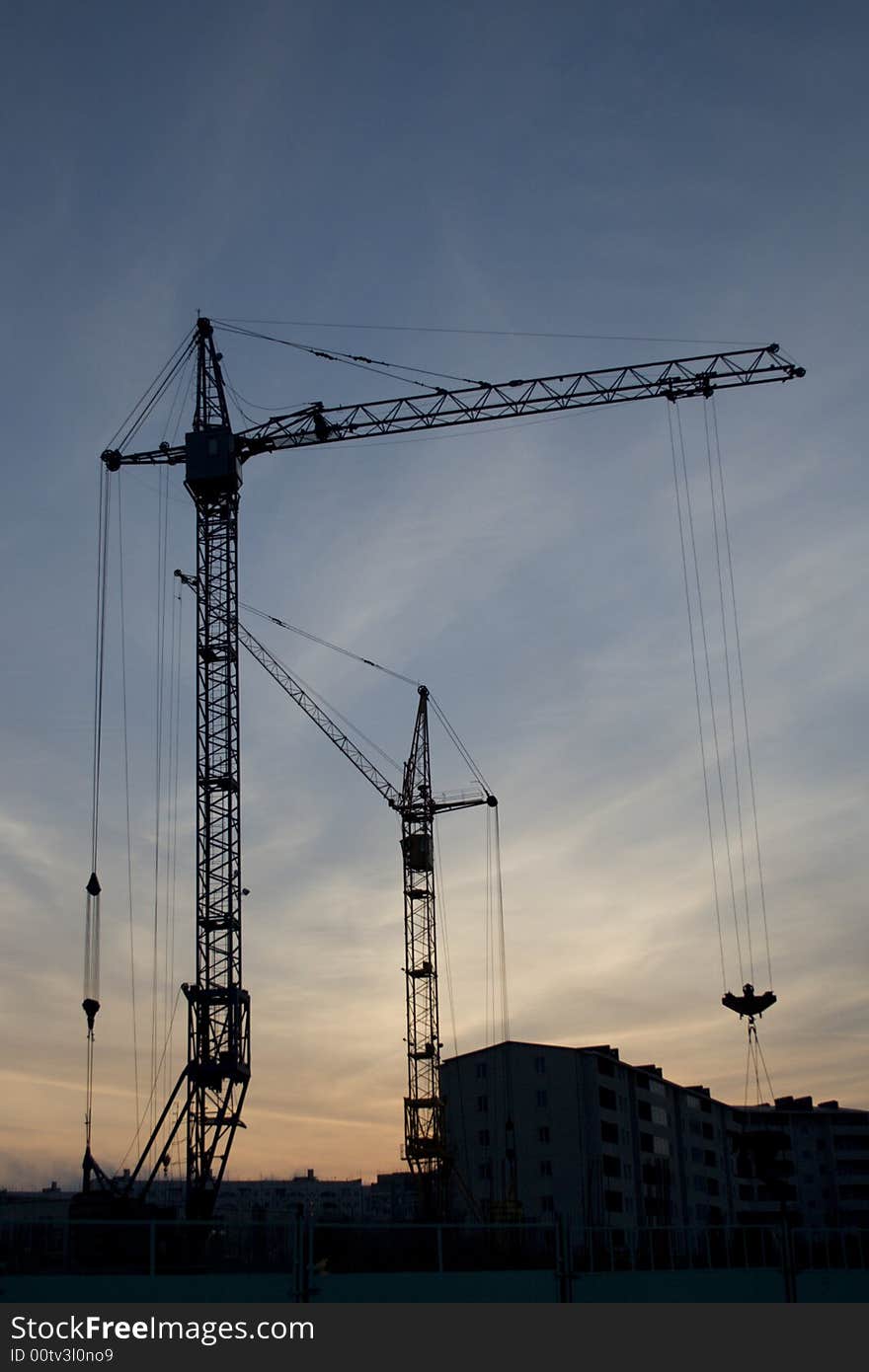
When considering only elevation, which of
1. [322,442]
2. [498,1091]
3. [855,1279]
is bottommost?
[855,1279]

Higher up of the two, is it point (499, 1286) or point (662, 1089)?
point (662, 1089)

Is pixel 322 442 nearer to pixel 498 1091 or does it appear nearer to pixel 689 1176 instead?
pixel 498 1091

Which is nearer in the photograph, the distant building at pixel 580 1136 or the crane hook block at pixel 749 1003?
the crane hook block at pixel 749 1003

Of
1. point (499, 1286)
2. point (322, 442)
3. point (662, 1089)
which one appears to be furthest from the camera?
point (662, 1089)

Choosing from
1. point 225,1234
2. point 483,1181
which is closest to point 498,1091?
point 483,1181

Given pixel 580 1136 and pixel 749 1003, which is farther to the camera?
pixel 580 1136

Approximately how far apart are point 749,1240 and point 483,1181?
7667 centimetres

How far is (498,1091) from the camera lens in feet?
359

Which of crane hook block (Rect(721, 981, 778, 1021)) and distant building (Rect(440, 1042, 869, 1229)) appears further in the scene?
distant building (Rect(440, 1042, 869, 1229))
